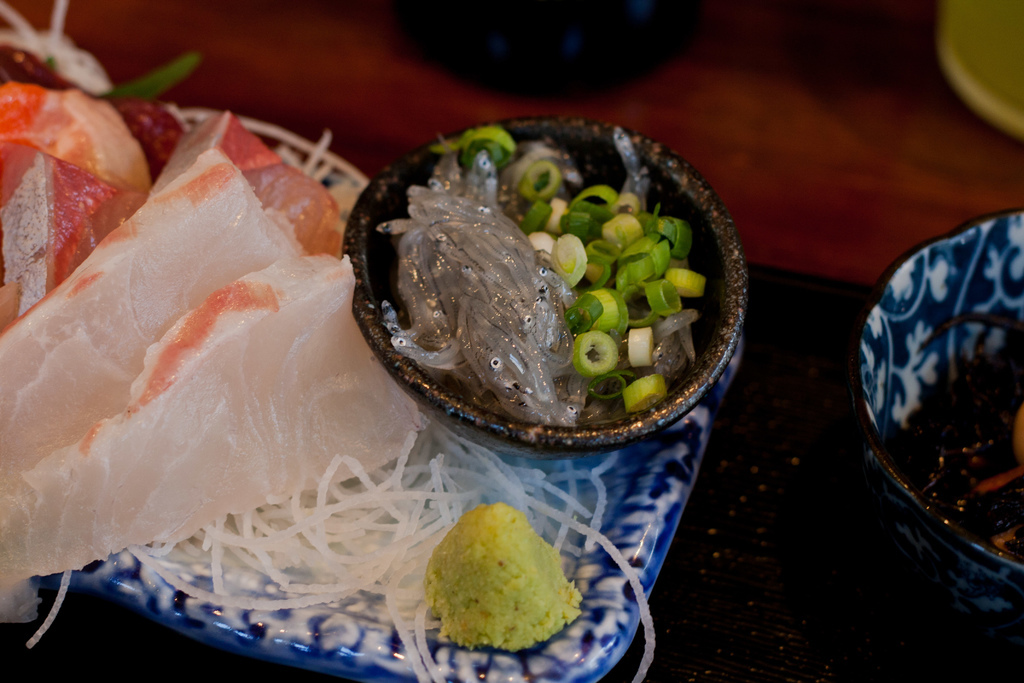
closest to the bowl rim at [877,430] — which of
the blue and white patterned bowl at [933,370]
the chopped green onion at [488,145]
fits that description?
the blue and white patterned bowl at [933,370]

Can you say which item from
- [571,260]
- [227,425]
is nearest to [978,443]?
[571,260]

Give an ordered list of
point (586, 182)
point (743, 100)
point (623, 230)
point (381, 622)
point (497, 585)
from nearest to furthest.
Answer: point (497, 585) → point (381, 622) → point (623, 230) → point (586, 182) → point (743, 100)

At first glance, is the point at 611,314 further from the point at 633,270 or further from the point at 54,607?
the point at 54,607

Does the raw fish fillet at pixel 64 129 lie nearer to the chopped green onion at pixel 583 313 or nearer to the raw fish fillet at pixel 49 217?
the raw fish fillet at pixel 49 217

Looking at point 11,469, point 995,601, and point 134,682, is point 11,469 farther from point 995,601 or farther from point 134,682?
point 995,601

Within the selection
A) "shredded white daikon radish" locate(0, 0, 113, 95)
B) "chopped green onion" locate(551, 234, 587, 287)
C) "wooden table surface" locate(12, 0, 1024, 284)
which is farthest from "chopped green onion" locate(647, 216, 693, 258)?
"shredded white daikon radish" locate(0, 0, 113, 95)
